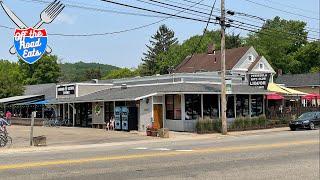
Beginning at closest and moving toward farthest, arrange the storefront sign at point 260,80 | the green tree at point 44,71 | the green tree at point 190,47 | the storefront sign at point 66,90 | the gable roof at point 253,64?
the storefront sign at point 260,80 < the storefront sign at point 66,90 < the gable roof at point 253,64 < the green tree at point 190,47 < the green tree at point 44,71

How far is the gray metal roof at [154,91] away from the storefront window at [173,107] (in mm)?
744

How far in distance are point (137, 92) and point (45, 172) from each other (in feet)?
84.7

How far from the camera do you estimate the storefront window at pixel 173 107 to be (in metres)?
37.5

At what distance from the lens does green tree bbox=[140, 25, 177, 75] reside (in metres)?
122

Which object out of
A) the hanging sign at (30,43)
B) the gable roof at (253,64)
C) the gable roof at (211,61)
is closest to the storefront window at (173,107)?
the hanging sign at (30,43)

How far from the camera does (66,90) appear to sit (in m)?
49.0

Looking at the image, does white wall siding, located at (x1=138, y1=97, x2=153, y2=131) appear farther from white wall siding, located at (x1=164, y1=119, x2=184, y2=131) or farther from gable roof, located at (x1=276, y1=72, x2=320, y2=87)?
gable roof, located at (x1=276, y1=72, x2=320, y2=87)

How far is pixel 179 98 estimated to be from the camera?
1470 inches

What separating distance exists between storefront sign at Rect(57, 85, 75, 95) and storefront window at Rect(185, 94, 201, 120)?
47.9 ft

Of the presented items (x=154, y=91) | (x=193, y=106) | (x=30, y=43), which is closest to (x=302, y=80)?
(x=193, y=106)

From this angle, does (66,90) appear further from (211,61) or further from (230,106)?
(211,61)

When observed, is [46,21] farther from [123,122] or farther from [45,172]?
[123,122]

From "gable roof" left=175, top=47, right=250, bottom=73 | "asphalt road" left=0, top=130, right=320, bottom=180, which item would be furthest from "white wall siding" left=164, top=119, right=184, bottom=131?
"gable roof" left=175, top=47, right=250, bottom=73

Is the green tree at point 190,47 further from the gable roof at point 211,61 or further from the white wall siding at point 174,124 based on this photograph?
the white wall siding at point 174,124
